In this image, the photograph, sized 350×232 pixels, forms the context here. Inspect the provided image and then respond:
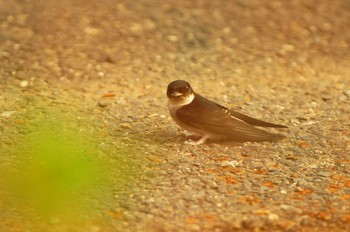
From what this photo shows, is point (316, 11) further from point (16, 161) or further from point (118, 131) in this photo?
point (16, 161)

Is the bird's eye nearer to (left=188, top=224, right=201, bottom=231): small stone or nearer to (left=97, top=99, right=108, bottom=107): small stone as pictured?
(left=97, top=99, right=108, bottom=107): small stone

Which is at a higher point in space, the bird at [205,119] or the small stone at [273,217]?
the bird at [205,119]

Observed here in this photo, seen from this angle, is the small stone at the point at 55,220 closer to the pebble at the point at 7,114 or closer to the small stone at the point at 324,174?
the small stone at the point at 324,174

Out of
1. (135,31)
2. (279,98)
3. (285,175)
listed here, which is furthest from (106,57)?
(285,175)

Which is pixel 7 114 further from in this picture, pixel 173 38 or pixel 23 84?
pixel 173 38

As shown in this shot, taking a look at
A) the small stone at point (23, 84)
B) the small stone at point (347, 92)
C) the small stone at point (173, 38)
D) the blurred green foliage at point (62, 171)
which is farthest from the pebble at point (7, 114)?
the small stone at point (347, 92)

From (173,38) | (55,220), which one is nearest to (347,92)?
(173,38)

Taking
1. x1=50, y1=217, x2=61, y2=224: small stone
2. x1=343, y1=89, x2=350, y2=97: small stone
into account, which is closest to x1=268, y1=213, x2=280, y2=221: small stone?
x1=50, y1=217, x2=61, y2=224: small stone
